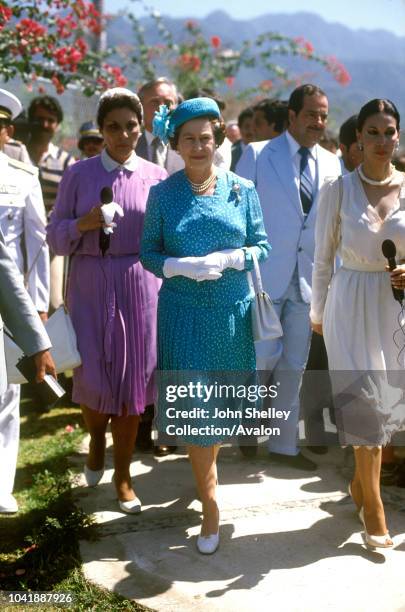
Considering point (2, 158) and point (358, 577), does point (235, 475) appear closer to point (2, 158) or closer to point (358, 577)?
point (358, 577)

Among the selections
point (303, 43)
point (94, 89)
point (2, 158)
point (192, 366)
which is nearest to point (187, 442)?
point (192, 366)

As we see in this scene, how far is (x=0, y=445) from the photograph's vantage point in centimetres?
479

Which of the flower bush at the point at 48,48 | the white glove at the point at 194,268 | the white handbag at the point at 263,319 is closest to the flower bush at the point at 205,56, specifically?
the flower bush at the point at 48,48

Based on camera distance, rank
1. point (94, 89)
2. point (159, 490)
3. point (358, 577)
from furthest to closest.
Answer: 1. point (94, 89)
2. point (159, 490)
3. point (358, 577)

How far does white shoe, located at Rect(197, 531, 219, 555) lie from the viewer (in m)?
4.14

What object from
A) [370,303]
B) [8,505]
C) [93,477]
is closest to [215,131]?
[370,303]

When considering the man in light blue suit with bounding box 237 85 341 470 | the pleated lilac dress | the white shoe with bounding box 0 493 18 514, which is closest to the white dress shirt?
the man in light blue suit with bounding box 237 85 341 470

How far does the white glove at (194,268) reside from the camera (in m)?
3.98

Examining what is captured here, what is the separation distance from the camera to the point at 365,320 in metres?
4.15

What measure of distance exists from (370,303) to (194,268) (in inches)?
34.6

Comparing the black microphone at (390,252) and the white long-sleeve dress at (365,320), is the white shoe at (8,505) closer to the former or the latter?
the white long-sleeve dress at (365,320)

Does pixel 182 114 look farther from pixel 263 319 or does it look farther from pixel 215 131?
pixel 263 319

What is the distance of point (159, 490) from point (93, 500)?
1.34 ft

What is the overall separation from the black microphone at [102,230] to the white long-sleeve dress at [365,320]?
1121mm
